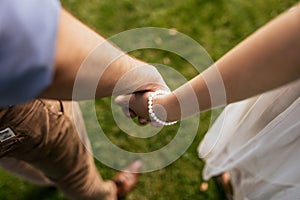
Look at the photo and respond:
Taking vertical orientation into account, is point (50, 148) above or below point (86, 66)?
below

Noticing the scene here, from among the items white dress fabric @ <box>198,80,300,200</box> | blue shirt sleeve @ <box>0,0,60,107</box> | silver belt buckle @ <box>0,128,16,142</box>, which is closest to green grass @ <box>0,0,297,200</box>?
white dress fabric @ <box>198,80,300,200</box>

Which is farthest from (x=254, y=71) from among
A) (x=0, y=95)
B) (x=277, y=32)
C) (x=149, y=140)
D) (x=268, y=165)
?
(x=149, y=140)

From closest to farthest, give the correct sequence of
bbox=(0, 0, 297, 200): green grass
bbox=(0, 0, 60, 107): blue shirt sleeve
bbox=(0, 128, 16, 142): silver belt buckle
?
1. bbox=(0, 0, 60, 107): blue shirt sleeve
2. bbox=(0, 128, 16, 142): silver belt buckle
3. bbox=(0, 0, 297, 200): green grass

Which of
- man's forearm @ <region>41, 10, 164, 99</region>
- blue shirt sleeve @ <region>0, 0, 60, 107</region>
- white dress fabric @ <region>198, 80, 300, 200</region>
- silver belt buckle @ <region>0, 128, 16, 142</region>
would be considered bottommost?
white dress fabric @ <region>198, 80, 300, 200</region>

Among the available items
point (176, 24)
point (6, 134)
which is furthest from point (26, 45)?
point (176, 24)

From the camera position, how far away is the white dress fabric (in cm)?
108

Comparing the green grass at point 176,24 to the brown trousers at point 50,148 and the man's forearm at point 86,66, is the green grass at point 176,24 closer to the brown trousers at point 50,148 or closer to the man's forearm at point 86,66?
the brown trousers at point 50,148

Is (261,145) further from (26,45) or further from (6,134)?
(26,45)

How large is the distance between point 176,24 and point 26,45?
57.1 inches

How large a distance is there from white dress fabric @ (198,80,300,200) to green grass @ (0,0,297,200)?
269 mm

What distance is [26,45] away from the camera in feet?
2.17

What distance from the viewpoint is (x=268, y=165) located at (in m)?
1.26

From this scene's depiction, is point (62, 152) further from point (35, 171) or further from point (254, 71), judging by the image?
point (254, 71)

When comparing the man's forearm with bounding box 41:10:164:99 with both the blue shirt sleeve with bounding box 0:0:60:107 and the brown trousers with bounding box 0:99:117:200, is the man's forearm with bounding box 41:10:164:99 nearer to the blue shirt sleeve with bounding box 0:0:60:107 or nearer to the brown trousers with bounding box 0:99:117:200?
the blue shirt sleeve with bounding box 0:0:60:107
